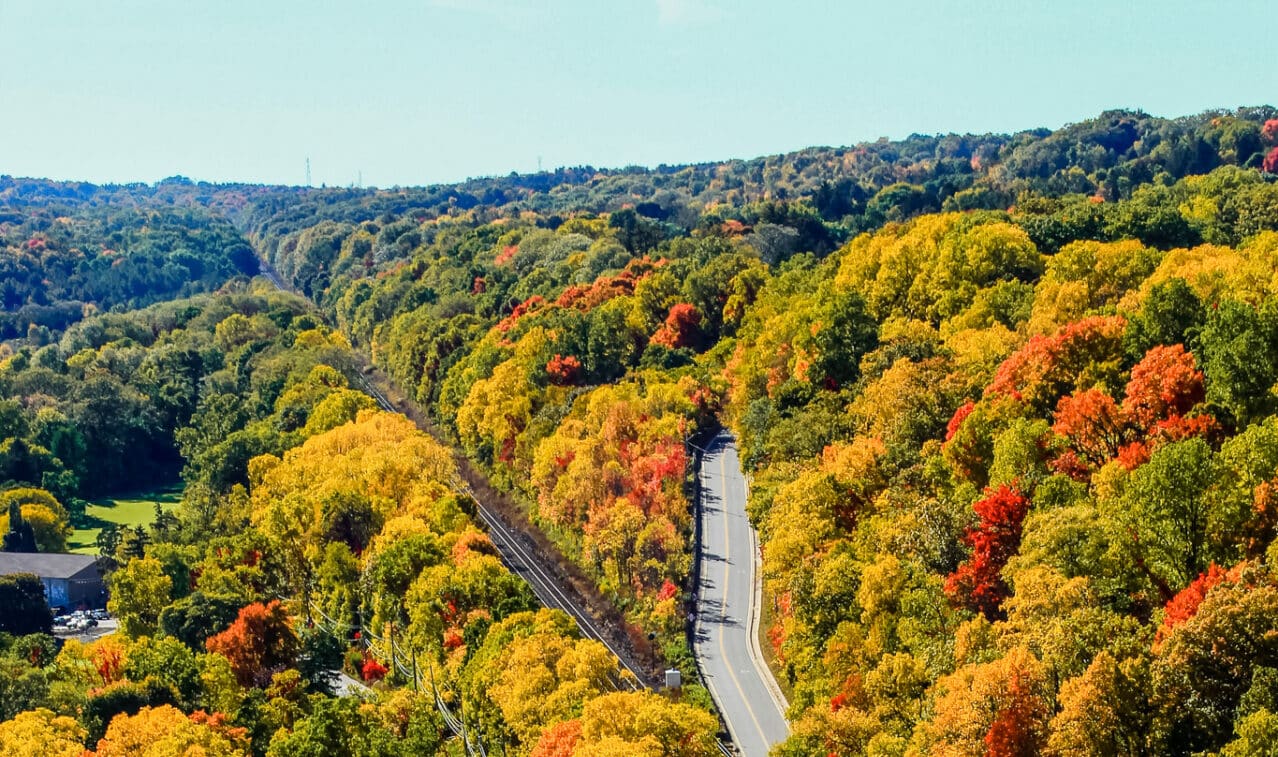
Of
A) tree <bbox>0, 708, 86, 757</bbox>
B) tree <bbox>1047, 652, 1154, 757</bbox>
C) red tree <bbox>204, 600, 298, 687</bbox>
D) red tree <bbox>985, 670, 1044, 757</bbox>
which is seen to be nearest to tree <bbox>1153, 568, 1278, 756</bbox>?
tree <bbox>1047, 652, 1154, 757</bbox>

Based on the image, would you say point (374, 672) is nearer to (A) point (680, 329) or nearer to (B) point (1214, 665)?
(B) point (1214, 665)

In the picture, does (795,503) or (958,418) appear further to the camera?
(958,418)

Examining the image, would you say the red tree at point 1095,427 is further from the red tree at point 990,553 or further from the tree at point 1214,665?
the tree at point 1214,665

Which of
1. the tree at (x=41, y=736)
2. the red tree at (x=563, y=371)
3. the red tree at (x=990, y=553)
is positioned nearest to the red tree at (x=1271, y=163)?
the red tree at (x=563, y=371)

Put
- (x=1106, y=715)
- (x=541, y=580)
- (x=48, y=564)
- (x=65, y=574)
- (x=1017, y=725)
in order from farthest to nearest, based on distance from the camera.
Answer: (x=48, y=564) → (x=65, y=574) → (x=541, y=580) → (x=1017, y=725) → (x=1106, y=715)

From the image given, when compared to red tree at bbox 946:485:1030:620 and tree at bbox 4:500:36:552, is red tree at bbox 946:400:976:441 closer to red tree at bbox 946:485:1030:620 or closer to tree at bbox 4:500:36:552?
red tree at bbox 946:485:1030:620

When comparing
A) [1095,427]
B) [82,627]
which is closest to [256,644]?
[82,627]

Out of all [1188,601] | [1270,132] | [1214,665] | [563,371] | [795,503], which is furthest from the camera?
[1270,132]
